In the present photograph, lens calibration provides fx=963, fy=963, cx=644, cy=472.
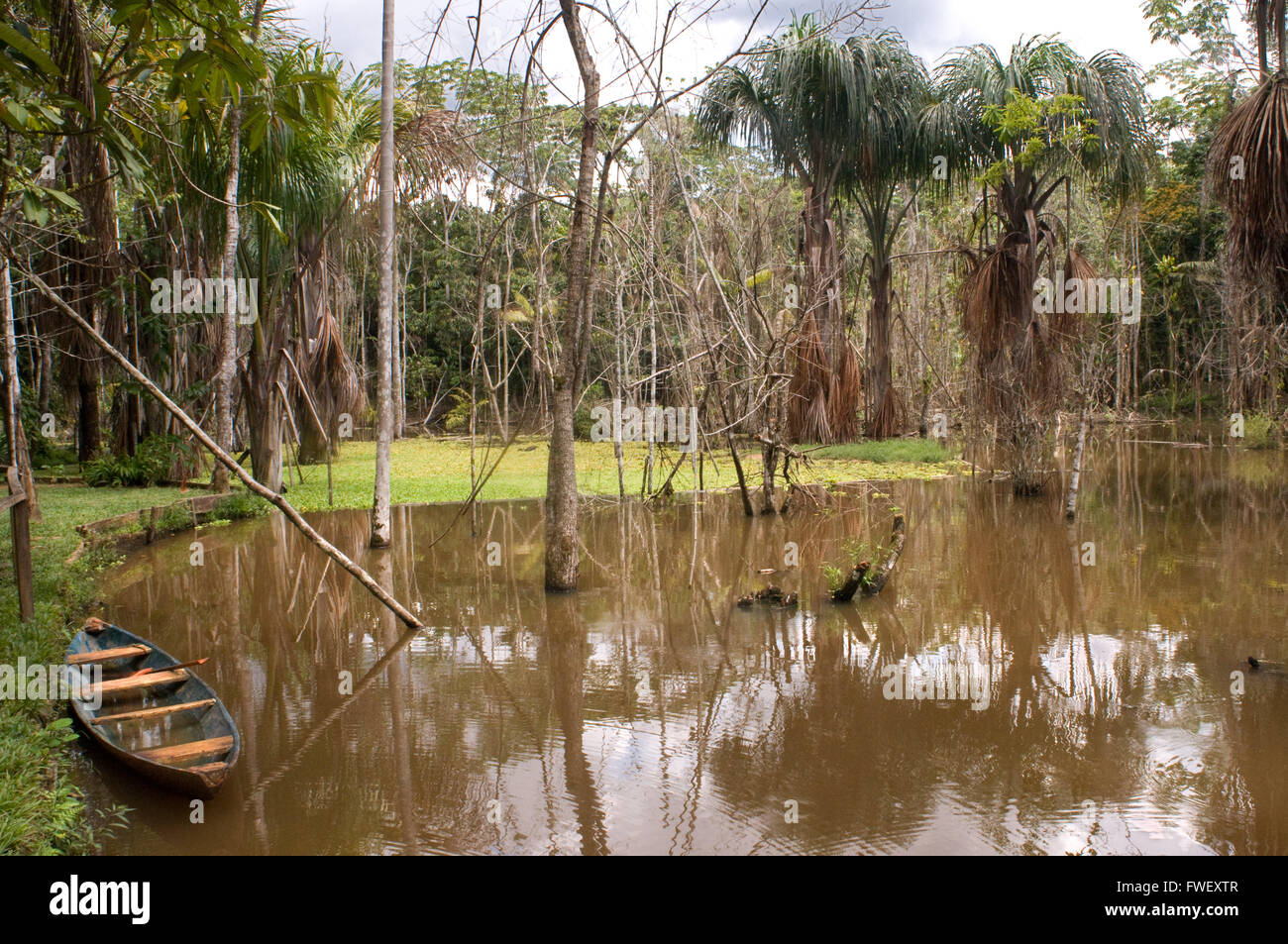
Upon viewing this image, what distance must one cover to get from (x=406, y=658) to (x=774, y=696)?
295cm

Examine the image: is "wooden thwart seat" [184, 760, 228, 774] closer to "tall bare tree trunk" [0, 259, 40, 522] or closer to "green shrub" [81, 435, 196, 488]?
"tall bare tree trunk" [0, 259, 40, 522]

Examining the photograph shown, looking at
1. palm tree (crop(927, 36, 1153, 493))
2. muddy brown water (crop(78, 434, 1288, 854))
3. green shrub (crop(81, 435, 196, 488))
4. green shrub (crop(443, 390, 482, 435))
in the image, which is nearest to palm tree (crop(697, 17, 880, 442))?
palm tree (crop(927, 36, 1153, 493))

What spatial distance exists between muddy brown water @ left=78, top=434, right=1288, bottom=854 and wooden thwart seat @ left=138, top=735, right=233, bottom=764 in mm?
239

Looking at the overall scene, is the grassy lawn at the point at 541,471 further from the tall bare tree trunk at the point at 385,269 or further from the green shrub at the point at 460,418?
the green shrub at the point at 460,418

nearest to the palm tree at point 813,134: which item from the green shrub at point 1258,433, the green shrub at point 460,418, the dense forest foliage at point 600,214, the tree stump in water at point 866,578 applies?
the dense forest foliage at point 600,214

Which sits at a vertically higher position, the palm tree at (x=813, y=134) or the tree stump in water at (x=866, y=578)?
the palm tree at (x=813, y=134)

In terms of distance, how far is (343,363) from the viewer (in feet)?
62.1

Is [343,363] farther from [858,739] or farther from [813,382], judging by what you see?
[858,739]

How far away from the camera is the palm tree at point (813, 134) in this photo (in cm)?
1972

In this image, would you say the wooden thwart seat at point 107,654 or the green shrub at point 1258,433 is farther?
the green shrub at point 1258,433

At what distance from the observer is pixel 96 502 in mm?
13297

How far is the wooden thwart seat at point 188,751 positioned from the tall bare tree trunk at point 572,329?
13.4 ft

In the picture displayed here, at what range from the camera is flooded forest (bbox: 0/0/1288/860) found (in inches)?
196
